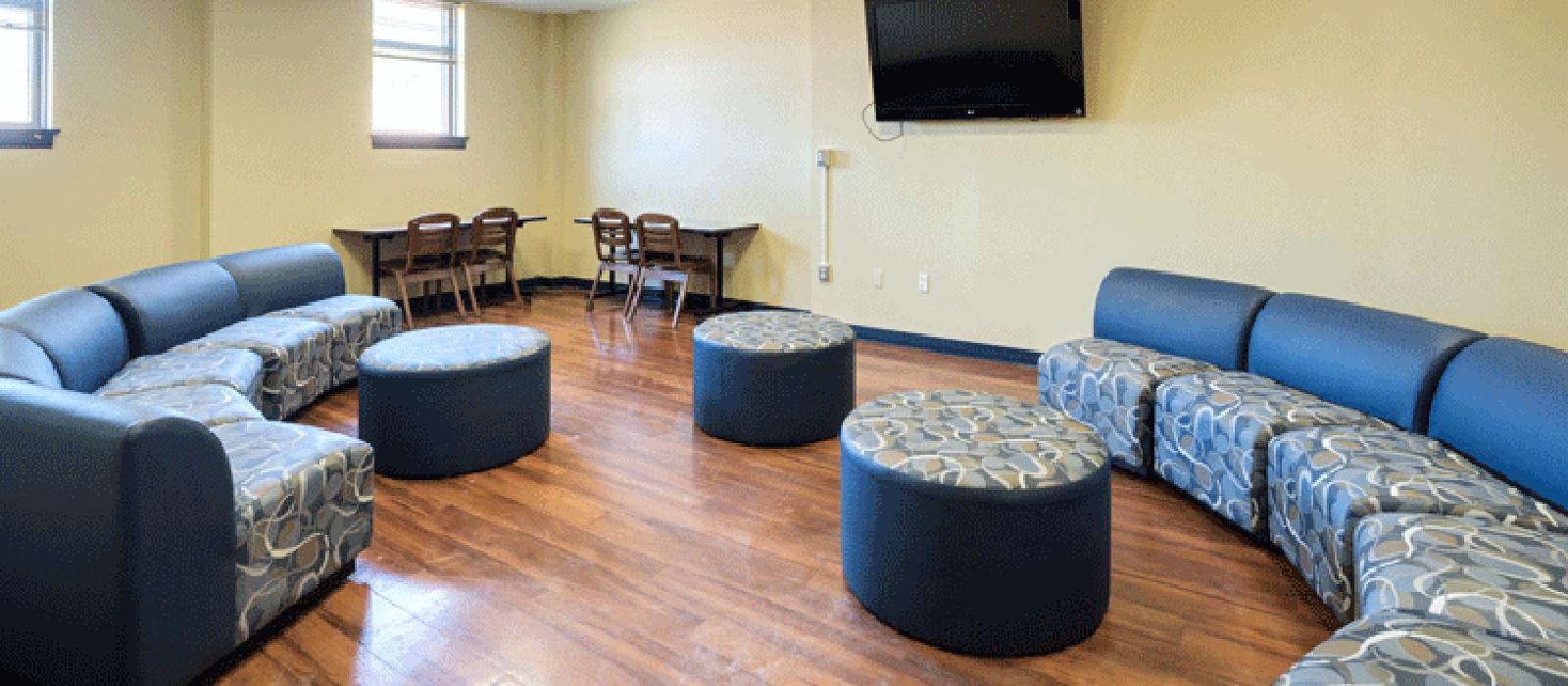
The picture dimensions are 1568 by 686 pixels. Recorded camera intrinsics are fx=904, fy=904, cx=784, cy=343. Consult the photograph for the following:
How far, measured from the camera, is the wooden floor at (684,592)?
7.27 ft

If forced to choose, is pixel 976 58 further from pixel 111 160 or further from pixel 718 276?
pixel 111 160

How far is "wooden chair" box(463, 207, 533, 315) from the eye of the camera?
24.0 ft

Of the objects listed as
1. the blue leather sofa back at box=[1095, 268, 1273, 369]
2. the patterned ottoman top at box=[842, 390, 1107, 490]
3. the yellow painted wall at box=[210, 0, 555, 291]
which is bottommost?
the patterned ottoman top at box=[842, 390, 1107, 490]

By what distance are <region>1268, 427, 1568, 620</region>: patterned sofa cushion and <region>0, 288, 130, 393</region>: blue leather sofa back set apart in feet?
12.9

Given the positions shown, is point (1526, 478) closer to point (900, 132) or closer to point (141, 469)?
point (141, 469)

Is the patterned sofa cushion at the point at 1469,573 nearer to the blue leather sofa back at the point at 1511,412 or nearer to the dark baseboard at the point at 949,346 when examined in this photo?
the blue leather sofa back at the point at 1511,412

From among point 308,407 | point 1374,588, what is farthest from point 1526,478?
point 308,407

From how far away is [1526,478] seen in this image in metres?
2.34

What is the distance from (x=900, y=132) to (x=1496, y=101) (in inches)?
124

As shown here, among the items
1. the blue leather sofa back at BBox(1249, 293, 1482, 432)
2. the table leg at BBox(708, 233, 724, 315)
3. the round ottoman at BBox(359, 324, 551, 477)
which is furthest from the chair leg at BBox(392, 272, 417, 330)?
the blue leather sofa back at BBox(1249, 293, 1482, 432)

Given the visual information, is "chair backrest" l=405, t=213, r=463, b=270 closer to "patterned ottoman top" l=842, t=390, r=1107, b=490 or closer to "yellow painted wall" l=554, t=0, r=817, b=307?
"yellow painted wall" l=554, t=0, r=817, b=307

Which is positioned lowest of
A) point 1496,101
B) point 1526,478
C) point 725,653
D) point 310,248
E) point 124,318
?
point 725,653

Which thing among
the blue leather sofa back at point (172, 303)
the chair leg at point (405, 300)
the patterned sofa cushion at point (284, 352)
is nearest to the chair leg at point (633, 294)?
the chair leg at point (405, 300)

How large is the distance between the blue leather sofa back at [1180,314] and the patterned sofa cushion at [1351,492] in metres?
1.01
